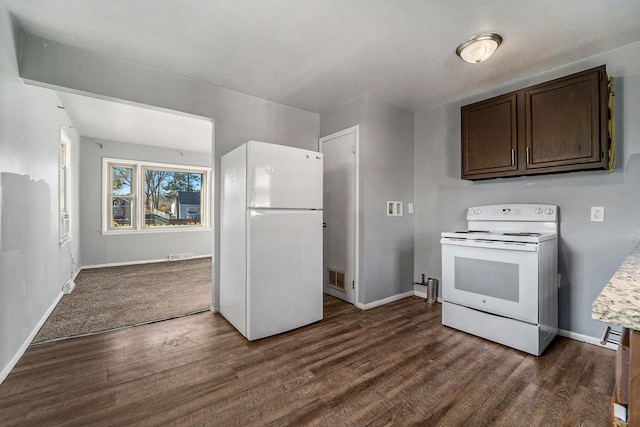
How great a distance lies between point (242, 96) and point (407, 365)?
3.04 metres

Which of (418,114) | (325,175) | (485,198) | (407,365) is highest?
(418,114)

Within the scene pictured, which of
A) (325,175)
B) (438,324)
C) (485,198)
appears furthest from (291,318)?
(485,198)

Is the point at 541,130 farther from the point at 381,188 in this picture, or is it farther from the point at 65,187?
the point at 65,187

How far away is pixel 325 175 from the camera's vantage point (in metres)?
3.66

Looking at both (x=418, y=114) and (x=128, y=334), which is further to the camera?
(x=418, y=114)

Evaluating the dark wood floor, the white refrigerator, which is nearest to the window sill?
the dark wood floor

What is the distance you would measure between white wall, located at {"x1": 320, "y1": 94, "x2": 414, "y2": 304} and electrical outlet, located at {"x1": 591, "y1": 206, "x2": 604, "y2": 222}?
5.64 feet

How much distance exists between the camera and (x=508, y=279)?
7.37 feet

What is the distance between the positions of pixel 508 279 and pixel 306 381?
1766 millimetres

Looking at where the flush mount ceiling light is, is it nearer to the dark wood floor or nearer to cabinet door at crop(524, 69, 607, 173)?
cabinet door at crop(524, 69, 607, 173)

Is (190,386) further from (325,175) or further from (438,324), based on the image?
(325,175)

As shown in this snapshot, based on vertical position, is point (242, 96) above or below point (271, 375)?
above

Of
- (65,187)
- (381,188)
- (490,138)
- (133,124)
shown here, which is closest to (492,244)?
(490,138)

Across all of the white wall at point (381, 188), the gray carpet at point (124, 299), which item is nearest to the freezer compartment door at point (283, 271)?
the white wall at point (381, 188)
